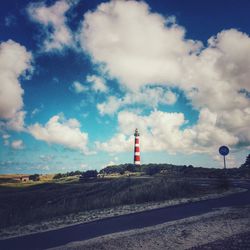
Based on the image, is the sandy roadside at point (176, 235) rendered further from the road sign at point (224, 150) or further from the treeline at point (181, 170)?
the treeline at point (181, 170)

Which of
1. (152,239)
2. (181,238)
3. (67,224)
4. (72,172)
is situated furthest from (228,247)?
(72,172)

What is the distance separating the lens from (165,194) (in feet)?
72.7

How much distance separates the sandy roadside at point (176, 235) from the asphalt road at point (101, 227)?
2.36 ft

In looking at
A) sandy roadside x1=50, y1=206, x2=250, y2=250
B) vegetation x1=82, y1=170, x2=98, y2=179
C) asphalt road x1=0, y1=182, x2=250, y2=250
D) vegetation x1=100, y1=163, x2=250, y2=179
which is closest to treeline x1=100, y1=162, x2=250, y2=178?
vegetation x1=100, y1=163, x2=250, y2=179

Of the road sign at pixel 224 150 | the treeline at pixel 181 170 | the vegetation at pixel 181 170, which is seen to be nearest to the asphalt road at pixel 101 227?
the road sign at pixel 224 150

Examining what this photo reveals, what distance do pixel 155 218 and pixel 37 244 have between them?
491 centimetres

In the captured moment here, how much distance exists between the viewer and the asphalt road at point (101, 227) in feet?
32.9

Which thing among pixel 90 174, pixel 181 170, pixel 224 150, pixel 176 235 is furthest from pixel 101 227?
pixel 90 174

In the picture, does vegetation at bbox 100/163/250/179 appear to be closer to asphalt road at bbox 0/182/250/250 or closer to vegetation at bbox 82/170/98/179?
vegetation at bbox 82/170/98/179

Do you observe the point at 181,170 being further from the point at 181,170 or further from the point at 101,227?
the point at 101,227

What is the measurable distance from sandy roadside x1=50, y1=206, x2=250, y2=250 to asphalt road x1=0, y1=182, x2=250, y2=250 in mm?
720

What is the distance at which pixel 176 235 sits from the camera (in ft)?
31.6

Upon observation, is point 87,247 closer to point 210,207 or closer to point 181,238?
point 181,238

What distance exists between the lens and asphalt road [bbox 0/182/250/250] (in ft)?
32.9
